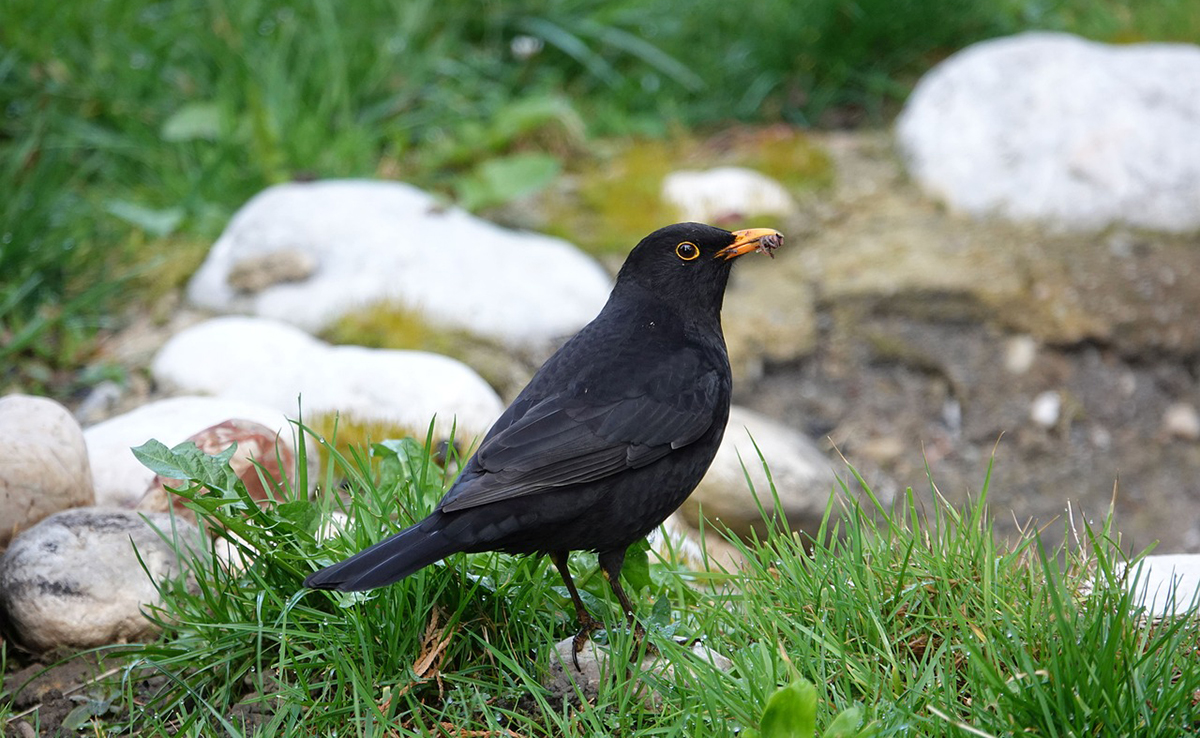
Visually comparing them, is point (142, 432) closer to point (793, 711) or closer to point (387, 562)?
point (387, 562)

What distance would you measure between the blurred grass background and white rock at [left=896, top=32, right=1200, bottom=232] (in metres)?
0.75

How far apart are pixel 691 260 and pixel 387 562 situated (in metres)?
1.43

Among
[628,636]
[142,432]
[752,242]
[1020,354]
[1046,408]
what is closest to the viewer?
[628,636]

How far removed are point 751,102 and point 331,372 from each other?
3.67 meters

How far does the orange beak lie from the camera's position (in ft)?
11.8

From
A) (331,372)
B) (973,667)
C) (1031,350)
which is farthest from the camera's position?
(1031,350)

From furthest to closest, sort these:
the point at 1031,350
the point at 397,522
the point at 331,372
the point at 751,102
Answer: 1. the point at 751,102
2. the point at 1031,350
3. the point at 331,372
4. the point at 397,522

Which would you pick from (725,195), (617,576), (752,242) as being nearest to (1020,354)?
(725,195)

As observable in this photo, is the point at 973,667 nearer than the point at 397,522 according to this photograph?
Yes

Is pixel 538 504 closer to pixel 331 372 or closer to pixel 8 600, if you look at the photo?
pixel 8 600

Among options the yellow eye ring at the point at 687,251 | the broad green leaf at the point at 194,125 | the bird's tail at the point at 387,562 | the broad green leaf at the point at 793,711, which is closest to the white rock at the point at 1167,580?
the broad green leaf at the point at 793,711

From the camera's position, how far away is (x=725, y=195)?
636 centimetres

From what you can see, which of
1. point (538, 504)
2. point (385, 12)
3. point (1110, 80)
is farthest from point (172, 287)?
point (1110, 80)

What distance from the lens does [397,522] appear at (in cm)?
334
